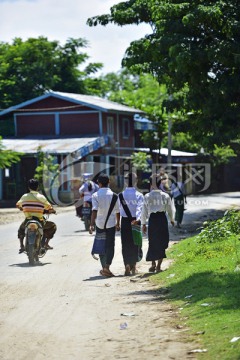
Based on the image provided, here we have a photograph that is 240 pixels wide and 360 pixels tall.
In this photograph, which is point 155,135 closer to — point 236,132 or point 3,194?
point 3,194

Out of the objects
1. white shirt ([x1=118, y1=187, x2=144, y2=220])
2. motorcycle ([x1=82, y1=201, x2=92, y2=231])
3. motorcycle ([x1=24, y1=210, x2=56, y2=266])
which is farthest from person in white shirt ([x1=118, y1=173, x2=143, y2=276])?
motorcycle ([x1=82, y1=201, x2=92, y2=231])

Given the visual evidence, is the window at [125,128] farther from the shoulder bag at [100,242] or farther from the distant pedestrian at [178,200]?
the shoulder bag at [100,242]

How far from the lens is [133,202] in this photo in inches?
576

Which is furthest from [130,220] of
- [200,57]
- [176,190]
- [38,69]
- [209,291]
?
[38,69]

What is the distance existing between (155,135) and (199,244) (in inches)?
1666

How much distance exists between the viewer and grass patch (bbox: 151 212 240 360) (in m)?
8.23

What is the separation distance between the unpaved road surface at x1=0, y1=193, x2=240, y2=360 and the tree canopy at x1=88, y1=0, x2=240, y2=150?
8.27 m

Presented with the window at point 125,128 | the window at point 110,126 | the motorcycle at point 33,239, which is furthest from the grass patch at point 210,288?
the window at point 125,128

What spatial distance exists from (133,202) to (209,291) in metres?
3.85

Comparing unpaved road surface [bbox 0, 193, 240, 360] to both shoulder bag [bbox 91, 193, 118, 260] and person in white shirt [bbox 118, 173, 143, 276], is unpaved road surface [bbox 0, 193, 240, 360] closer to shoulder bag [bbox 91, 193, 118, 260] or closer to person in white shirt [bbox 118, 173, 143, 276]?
person in white shirt [bbox 118, 173, 143, 276]

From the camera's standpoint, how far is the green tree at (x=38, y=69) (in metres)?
61.3

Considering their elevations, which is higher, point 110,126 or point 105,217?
point 110,126

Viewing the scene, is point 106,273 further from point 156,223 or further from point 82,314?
point 82,314

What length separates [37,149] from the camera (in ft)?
143
